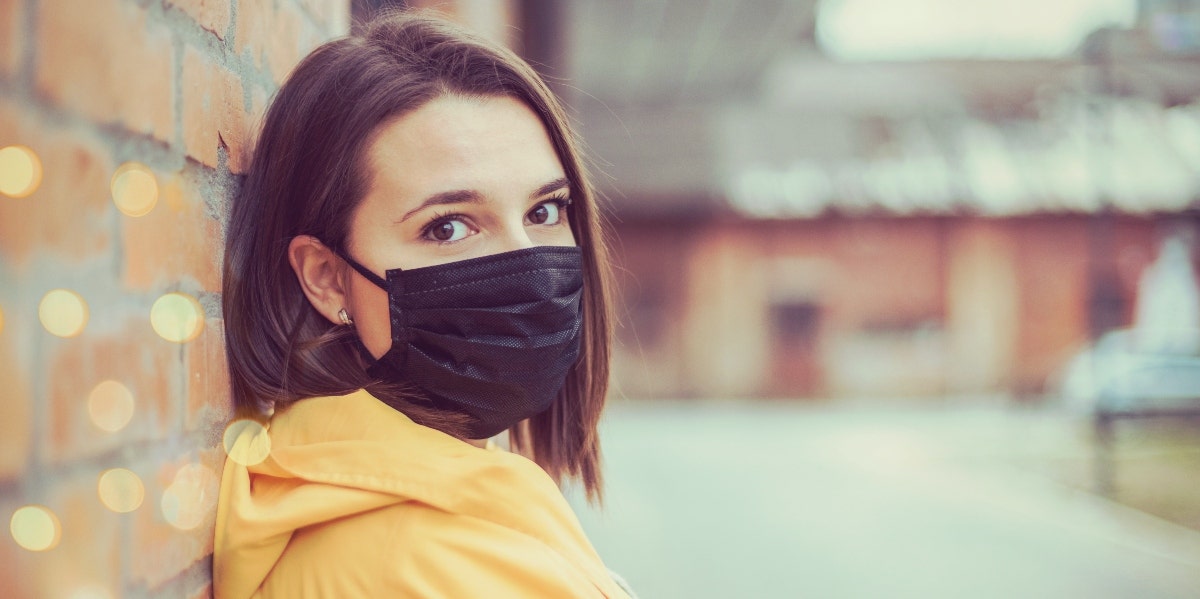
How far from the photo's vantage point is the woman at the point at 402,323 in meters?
1.25

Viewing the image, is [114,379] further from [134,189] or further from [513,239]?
[513,239]

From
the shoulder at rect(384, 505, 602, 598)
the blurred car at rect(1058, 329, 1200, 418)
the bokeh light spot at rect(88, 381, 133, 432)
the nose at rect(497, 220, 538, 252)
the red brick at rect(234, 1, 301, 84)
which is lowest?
the blurred car at rect(1058, 329, 1200, 418)

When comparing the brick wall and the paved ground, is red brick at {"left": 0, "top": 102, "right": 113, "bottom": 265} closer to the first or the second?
the brick wall

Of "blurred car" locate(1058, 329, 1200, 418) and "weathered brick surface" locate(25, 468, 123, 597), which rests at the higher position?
"weathered brick surface" locate(25, 468, 123, 597)

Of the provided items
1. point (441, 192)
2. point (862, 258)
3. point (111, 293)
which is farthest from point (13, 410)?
point (862, 258)

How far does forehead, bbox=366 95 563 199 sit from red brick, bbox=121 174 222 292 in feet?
0.95

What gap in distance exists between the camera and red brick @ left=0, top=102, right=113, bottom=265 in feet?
2.34

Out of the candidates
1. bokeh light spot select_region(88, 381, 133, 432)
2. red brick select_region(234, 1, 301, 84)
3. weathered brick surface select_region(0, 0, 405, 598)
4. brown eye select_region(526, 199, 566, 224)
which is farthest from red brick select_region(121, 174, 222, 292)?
brown eye select_region(526, 199, 566, 224)

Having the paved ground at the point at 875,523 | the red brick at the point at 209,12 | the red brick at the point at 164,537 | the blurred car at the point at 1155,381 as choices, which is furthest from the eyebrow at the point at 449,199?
the blurred car at the point at 1155,381

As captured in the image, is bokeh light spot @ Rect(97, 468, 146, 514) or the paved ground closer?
bokeh light spot @ Rect(97, 468, 146, 514)

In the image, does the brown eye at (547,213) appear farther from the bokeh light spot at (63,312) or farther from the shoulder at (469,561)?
the bokeh light spot at (63,312)

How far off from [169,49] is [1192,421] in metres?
16.9

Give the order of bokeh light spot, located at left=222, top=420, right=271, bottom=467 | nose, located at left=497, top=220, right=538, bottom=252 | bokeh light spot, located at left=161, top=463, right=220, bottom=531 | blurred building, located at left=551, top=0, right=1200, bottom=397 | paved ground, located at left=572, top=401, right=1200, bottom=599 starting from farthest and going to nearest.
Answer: blurred building, located at left=551, top=0, right=1200, bottom=397
paved ground, located at left=572, top=401, right=1200, bottom=599
nose, located at left=497, top=220, right=538, bottom=252
bokeh light spot, located at left=222, top=420, right=271, bottom=467
bokeh light spot, located at left=161, top=463, right=220, bottom=531

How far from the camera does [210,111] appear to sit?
1264 mm
